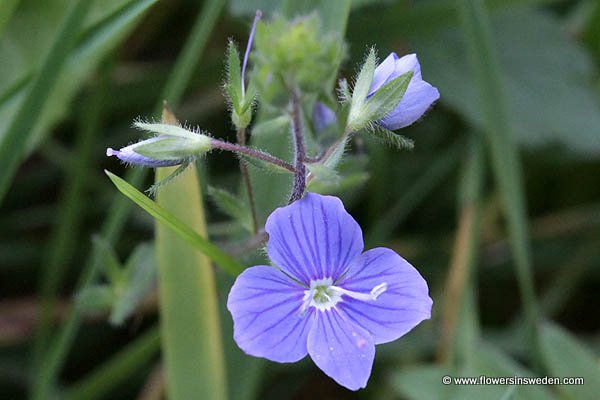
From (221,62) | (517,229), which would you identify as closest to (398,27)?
(221,62)

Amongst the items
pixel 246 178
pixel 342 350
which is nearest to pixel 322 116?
pixel 246 178

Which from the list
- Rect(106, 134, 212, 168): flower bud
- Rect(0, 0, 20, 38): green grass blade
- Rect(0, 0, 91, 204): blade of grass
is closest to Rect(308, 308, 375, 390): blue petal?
Rect(106, 134, 212, 168): flower bud

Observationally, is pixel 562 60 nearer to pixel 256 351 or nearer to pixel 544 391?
pixel 544 391

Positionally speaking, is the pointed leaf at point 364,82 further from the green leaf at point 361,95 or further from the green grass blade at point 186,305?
the green grass blade at point 186,305

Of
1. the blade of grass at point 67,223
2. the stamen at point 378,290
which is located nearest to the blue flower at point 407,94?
the stamen at point 378,290

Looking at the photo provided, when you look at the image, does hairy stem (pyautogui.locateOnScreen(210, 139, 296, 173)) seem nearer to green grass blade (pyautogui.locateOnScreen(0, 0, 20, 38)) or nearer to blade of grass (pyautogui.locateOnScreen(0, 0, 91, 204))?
blade of grass (pyautogui.locateOnScreen(0, 0, 91, 204))
